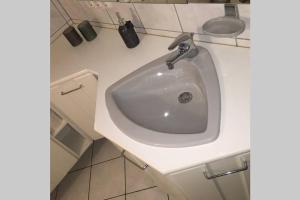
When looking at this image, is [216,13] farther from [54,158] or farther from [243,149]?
[54,158]

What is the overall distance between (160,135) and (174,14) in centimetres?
56

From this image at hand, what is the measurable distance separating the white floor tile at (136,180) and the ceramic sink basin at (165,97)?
2.64 ft

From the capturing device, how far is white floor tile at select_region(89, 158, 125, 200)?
1.88 meters

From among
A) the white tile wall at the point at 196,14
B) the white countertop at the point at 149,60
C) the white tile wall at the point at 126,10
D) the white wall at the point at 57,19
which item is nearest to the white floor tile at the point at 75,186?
the white countertop at the point at 149,60

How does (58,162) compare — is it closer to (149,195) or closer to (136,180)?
(136,180)

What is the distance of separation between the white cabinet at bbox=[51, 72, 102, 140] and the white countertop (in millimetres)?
71

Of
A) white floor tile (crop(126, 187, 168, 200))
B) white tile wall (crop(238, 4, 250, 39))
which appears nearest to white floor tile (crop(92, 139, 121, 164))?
white floor tile (crop(126, 187, 168, 200))

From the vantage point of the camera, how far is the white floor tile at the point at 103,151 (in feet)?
6.82

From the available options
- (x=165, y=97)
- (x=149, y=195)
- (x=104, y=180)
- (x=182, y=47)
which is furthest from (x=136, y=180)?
(x=182, y=47)

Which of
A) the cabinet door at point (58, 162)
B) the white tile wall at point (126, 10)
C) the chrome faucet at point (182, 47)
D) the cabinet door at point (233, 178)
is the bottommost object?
the cabinet door at point (58, 162)

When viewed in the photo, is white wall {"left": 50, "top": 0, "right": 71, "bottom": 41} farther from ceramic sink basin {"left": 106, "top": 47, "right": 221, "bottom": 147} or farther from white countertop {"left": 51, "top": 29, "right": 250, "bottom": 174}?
ceramic sink basin {"left": 106, "top": 47, "right": 221, "bottom": 147}

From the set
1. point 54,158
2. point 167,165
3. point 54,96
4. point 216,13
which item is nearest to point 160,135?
point 167,165

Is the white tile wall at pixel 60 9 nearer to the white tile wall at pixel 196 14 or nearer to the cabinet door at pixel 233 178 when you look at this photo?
the white tile wall at pixel 196 14

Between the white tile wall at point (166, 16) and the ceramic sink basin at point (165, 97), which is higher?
the white tile wall at point (166, 16)
